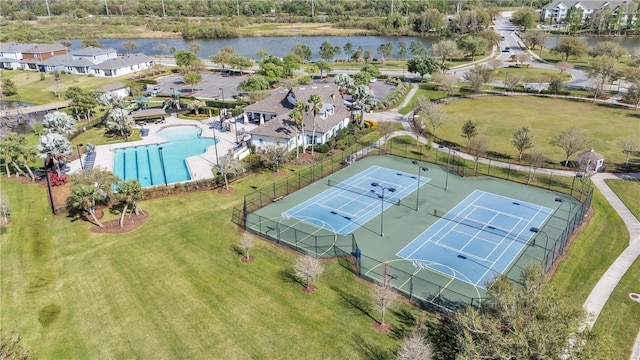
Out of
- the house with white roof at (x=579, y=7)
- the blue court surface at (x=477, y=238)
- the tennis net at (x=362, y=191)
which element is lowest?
the blue court surface at (x=477, y=238)

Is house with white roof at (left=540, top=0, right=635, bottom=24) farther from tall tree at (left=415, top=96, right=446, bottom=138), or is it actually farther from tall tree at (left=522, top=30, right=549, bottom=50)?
tall tree at (left=415, top=96, right=446, bottom=138)

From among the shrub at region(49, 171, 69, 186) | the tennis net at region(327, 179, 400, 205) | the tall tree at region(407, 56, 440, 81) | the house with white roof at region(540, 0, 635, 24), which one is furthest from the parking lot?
the house with white roof at region(540, 0, 635, 24)

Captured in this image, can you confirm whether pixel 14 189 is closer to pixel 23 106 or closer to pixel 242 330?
pixel 242 330

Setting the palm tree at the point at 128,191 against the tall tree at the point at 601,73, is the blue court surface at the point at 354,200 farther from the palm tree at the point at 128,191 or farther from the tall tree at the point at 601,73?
the tall tree at the point at 601,73

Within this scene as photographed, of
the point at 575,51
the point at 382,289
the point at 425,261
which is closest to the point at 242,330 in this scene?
the point at 382,289

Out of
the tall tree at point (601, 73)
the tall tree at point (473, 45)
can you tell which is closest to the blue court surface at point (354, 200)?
the tall tree at point (601, 73)

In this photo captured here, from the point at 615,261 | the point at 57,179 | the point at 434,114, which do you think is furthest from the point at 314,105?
the point at 615,261
